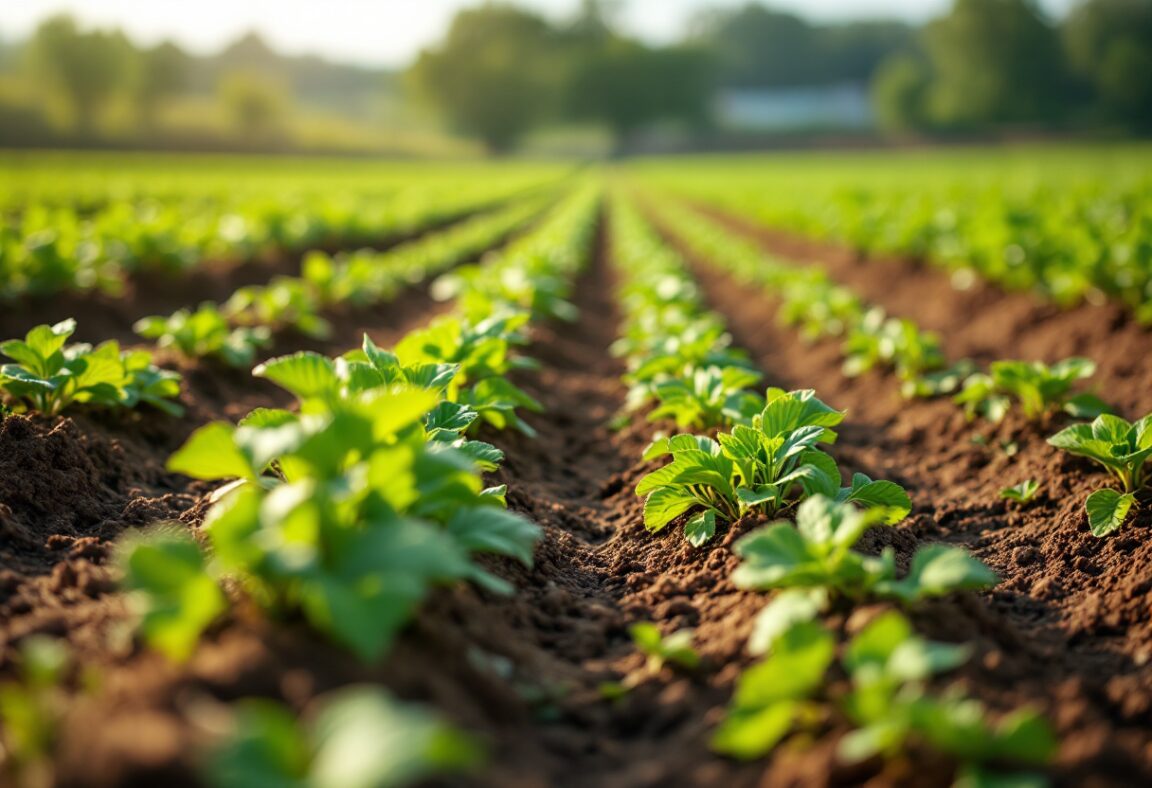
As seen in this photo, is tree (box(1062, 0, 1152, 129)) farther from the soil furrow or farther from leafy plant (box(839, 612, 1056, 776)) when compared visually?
leafy plant (box(839, 612, 1056, 776))

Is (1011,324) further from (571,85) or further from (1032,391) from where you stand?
(571,85)

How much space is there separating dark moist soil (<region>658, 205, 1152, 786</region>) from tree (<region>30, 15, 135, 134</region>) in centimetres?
6593

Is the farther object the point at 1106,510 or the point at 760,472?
the point at 1106,510

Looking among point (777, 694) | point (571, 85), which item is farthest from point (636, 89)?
point (777, 694)

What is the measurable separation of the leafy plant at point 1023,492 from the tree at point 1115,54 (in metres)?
79.5

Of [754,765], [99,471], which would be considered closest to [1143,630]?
[754,765]

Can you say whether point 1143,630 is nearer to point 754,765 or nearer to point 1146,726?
point 1146,726

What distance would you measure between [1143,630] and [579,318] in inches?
285

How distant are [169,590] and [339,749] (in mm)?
671

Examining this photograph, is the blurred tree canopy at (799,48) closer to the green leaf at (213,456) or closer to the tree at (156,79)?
the tree at (156,79)

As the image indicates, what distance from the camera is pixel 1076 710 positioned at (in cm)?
208

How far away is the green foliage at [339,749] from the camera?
1.30m

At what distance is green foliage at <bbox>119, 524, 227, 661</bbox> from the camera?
5.76 ft

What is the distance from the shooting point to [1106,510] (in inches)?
136
